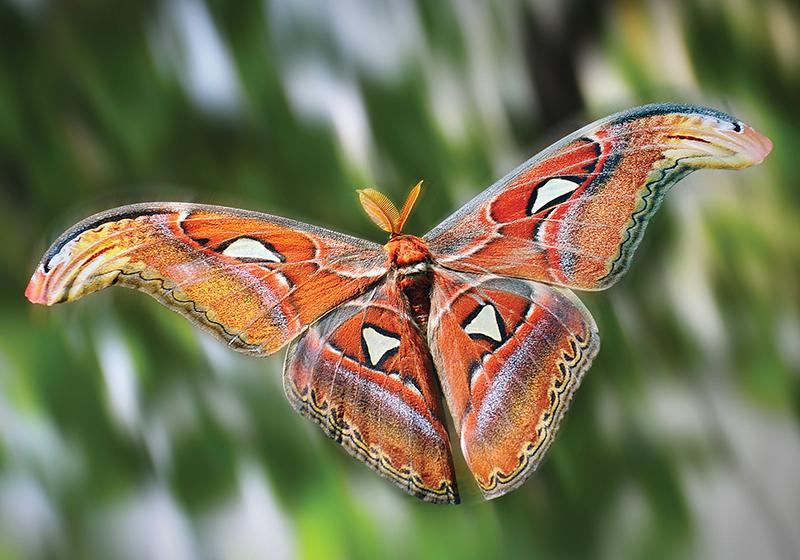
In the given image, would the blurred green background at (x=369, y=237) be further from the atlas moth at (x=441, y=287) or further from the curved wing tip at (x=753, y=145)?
the curved wing tip at (x=753, y=145)

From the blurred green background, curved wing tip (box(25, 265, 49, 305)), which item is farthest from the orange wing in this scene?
the blurred green background

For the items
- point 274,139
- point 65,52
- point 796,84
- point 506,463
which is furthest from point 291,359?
point 796,84

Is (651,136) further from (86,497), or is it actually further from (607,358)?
(86,497)

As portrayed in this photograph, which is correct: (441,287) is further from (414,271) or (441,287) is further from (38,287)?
(38,287)

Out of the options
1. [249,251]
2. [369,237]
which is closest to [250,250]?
[249,251]

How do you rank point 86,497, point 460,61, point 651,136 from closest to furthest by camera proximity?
point 651,136 < point 86,497 < point 460,61

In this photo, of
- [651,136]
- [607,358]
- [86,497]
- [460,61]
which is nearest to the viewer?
[651,136]

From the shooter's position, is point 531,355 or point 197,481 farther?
point 197,481
